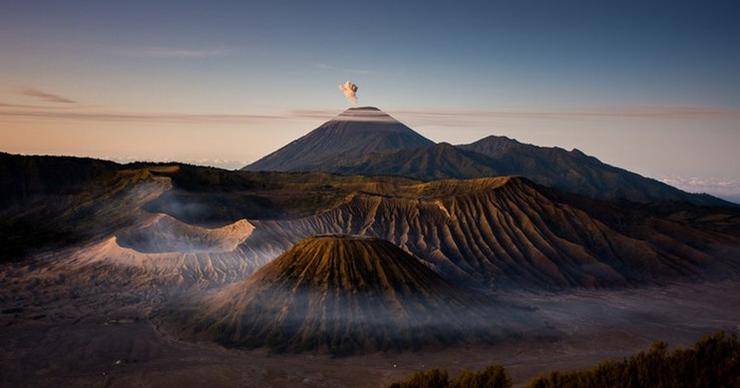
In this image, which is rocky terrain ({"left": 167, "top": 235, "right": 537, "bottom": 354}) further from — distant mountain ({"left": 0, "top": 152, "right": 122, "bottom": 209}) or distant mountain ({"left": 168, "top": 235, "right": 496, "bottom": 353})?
distant mountain ({"left": 0, "top": 152, "right": 122, "bottom": 209})

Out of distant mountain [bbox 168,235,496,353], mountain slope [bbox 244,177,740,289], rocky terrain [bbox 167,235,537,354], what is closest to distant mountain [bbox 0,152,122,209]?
mountain slope [bbox 244,177,740,289]

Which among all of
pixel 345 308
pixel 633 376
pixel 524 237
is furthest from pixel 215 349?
pixel 524 237

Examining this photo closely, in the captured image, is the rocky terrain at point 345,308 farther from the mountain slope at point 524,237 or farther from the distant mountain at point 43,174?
the distant mountain at point 43,174

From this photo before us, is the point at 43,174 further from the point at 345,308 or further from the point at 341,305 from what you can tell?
the point at 345,308

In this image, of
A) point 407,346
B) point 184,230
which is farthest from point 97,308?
point 407,346

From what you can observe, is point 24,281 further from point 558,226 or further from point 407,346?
point 558,226
